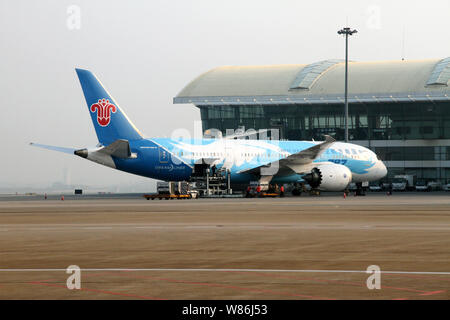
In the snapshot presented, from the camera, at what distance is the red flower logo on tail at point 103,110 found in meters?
51.4

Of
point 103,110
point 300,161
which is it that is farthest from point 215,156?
point 103,110

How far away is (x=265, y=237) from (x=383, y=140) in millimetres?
84705

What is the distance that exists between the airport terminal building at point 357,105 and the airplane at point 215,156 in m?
Result: 33.7

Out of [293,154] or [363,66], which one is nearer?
[293,154]

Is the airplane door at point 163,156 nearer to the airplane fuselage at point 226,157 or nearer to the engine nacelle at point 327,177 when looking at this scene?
the airplane fuselage at point 226,157

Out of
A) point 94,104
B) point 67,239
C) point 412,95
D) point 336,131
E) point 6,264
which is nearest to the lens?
point 6,264

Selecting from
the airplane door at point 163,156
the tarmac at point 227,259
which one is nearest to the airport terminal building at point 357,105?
the airplane door at point 163,156

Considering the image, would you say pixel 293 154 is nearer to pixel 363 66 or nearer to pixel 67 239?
pixel 67 239

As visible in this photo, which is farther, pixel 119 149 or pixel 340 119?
pixel 340 119

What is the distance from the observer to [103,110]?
169ft

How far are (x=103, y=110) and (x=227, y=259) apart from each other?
1495 inches

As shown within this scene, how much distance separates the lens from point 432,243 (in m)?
18.2

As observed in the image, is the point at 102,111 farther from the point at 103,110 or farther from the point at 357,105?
the point at 357,105
